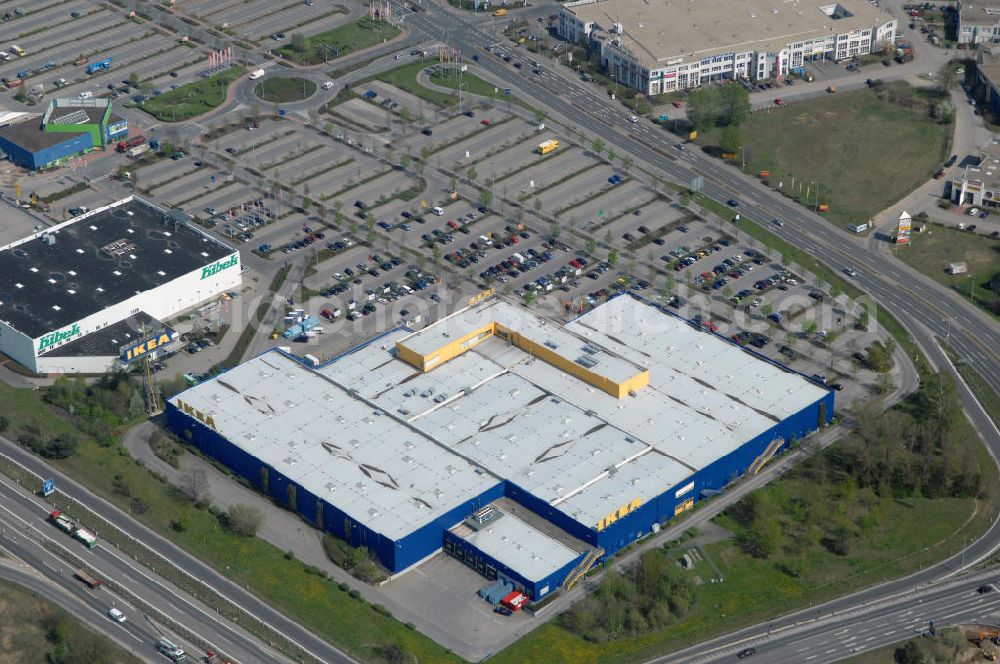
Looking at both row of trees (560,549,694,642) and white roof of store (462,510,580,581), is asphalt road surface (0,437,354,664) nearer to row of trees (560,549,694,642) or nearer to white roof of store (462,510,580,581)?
white roof of store (462,510,580,581)

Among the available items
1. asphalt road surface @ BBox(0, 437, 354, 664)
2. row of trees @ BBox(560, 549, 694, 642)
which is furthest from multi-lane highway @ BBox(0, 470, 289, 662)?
row of trees @ BBox(560, 549, 694, 642)

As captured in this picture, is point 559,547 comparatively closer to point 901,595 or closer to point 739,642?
point 739,642

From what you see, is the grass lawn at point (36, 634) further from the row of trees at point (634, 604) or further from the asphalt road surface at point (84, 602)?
the row of trees at point (634, 604)

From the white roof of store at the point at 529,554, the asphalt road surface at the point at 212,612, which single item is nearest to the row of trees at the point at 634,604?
the white roof of store at the point at 529,554

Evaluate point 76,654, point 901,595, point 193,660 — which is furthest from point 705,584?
point 76,654

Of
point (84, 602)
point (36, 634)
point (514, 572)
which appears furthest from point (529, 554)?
point (36, 634)
